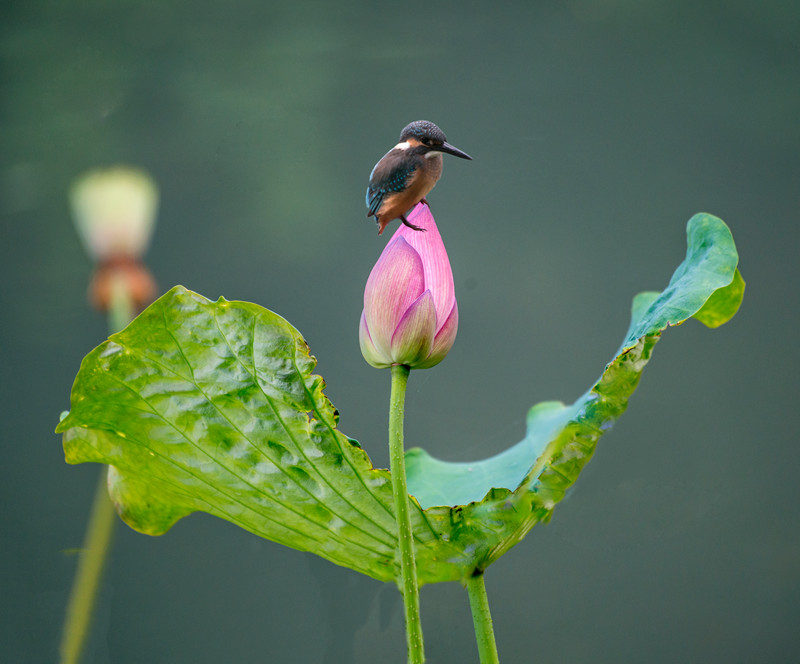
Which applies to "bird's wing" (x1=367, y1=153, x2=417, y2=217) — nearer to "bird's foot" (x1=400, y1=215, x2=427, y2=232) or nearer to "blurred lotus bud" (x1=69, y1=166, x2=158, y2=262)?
A: "bird's foot" (x1=400, y1=215, x2=427, y2=232)

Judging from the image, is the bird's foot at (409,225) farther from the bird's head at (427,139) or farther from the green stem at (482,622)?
the green stem at (482,622)

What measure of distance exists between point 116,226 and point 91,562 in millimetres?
360

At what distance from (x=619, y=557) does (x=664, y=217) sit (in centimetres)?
40

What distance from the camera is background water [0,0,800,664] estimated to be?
67 cm

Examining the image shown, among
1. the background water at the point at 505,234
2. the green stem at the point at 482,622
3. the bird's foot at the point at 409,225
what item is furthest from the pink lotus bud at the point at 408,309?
the background water at the point at 505,234

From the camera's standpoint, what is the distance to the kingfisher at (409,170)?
12.1 inches

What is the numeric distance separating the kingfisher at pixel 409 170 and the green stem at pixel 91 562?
17.7 inches

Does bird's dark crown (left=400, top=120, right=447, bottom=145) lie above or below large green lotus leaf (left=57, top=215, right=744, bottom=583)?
above

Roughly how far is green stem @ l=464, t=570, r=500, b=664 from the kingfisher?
0.21 m

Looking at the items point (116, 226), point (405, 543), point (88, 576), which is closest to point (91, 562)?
point (88, 576)

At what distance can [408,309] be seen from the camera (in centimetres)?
29

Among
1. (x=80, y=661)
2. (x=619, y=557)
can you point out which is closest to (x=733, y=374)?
(x=619, y=557)

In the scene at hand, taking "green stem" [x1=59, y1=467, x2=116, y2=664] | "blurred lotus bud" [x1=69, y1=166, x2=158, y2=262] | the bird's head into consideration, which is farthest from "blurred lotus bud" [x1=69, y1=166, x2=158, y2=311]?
the bird's head

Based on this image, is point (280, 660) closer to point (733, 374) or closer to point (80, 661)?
point (80, 661)
